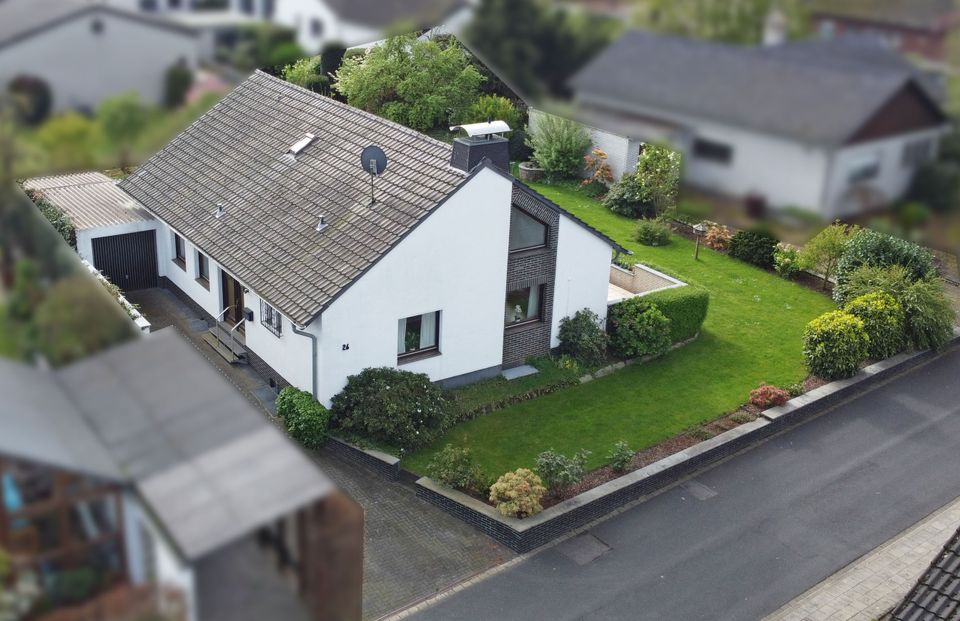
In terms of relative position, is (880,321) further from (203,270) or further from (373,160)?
(203,270)

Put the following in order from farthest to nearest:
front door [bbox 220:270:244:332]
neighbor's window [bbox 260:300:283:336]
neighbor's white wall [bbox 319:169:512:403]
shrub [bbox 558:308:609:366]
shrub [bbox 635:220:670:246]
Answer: shrub [bbox 635:220:670:246]
shrub [bbox 558:308:609:366]
front door [bbox 220:270:244:332]
neighbor's window [bbox 260:300:283:336]
neighbor's white wall [bbox 319:169:512:403]

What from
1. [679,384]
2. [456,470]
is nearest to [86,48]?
[456,470]

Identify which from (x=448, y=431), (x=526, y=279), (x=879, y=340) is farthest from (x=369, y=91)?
(x=879, y=340)

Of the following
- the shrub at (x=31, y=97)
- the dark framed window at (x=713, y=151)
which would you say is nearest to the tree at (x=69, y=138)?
the shrub at (x=31, y=97)

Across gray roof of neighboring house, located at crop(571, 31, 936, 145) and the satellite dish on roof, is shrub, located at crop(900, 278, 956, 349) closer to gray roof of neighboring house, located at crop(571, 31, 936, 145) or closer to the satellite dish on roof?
the satellite dish on roof

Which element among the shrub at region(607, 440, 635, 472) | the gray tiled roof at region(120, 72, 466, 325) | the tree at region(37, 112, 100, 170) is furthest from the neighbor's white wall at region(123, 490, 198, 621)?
the shrub at region(607, 440, 635, 472)

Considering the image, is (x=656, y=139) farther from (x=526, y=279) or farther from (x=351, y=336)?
(x=526, y=279)
